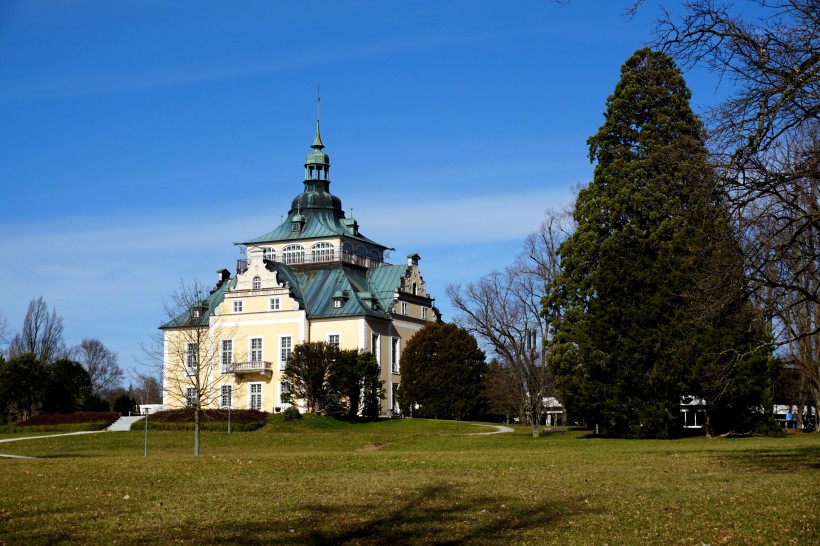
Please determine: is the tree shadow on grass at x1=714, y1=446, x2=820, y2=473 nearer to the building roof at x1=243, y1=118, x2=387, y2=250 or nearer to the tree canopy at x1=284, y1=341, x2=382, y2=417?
the tree canopy at x1=284, y1=341, x2=382, y2=417

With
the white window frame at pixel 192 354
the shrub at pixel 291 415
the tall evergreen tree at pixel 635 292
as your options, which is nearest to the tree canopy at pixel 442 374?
the shrub at pixel 291 415

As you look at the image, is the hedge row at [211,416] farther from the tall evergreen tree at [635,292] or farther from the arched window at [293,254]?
the tall evergreen tree at [635,292]

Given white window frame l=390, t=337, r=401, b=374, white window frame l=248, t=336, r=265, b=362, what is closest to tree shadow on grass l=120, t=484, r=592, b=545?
white window frame l=248, t=336, r=265, b=362

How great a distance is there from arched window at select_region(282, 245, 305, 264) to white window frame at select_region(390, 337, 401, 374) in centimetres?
925

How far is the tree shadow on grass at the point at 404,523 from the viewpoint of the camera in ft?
41.7

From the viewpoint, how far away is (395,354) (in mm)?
65938

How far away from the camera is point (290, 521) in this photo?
14.0 m

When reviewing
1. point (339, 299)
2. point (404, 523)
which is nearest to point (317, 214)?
point (339, 299)

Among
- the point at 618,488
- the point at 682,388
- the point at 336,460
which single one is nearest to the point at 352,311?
the point at 682,388

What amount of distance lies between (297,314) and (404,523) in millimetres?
50716

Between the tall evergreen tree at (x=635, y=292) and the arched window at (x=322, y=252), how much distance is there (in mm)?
28436

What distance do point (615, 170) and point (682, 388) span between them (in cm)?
943

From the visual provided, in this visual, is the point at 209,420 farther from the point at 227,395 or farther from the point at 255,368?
the point at 227,395

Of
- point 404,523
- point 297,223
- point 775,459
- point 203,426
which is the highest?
point 297,223
